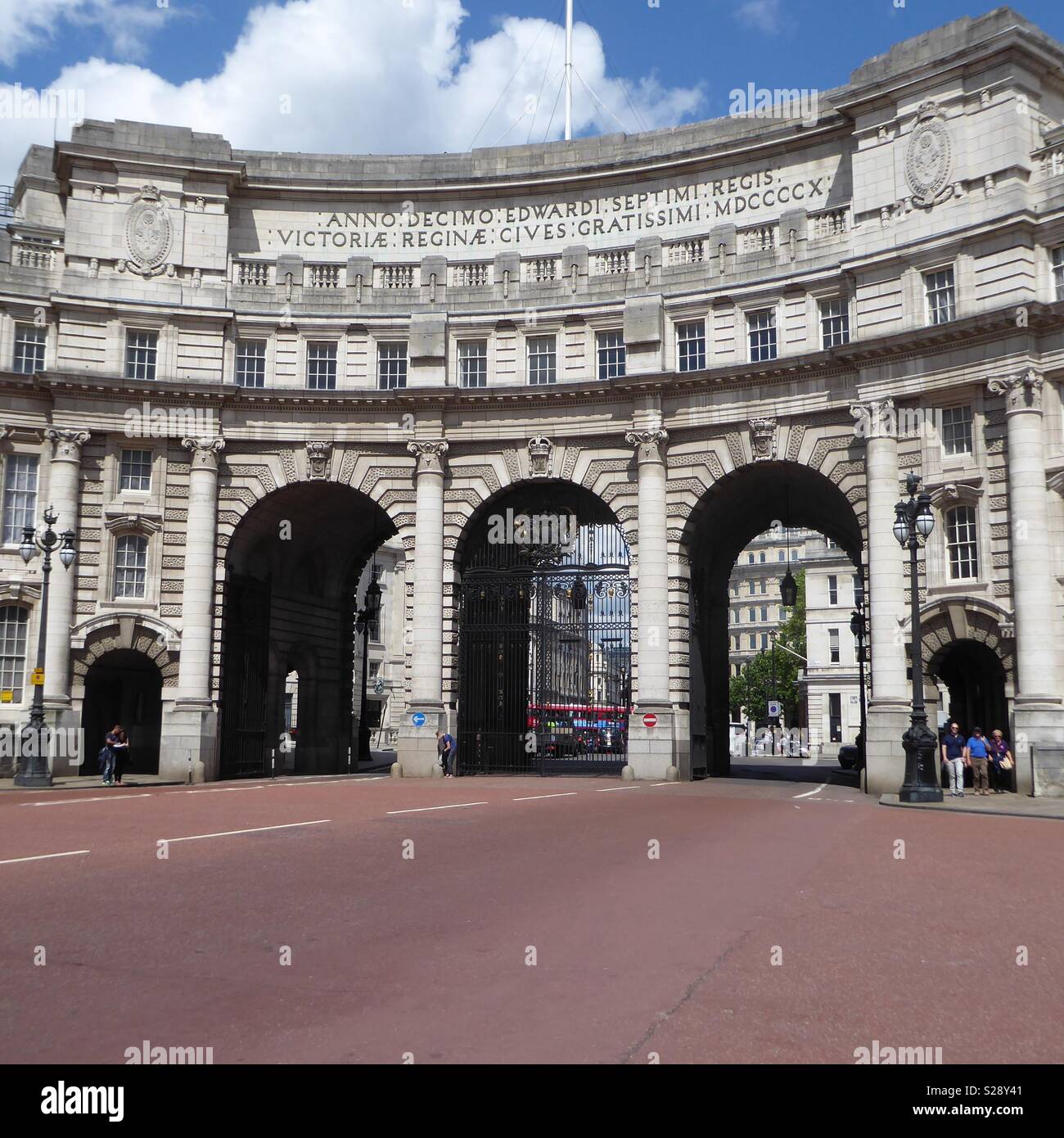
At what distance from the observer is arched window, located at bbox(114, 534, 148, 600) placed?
36.6 metres

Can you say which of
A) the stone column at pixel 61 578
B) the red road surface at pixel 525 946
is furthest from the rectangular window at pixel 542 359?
the red road surface at pixel 525 946

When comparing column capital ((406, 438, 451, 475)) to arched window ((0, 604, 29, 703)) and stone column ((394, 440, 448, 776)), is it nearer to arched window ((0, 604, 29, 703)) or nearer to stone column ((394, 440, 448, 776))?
stone column ((394, 440, 448, 776))

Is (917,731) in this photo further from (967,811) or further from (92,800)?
(92,800)

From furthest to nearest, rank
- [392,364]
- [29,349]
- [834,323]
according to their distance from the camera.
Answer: [392,364], [29,349], [834,323]

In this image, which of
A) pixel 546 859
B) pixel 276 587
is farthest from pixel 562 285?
pixel 546 859

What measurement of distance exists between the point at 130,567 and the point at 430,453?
1004 cm

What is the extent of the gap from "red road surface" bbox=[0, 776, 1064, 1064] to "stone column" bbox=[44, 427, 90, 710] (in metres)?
18.5

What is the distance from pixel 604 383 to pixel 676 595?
6859mm

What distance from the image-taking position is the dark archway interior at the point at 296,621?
37875 mm

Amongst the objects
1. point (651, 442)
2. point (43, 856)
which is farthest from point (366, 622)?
point (43, 856)

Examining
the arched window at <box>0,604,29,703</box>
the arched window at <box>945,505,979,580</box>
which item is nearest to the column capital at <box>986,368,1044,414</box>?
the arched window at <box>945,505,979,580</box>

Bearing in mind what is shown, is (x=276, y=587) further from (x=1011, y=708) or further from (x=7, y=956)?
(x=7, y=956)

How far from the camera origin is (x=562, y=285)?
A: 3694 cm

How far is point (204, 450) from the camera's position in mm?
36719
